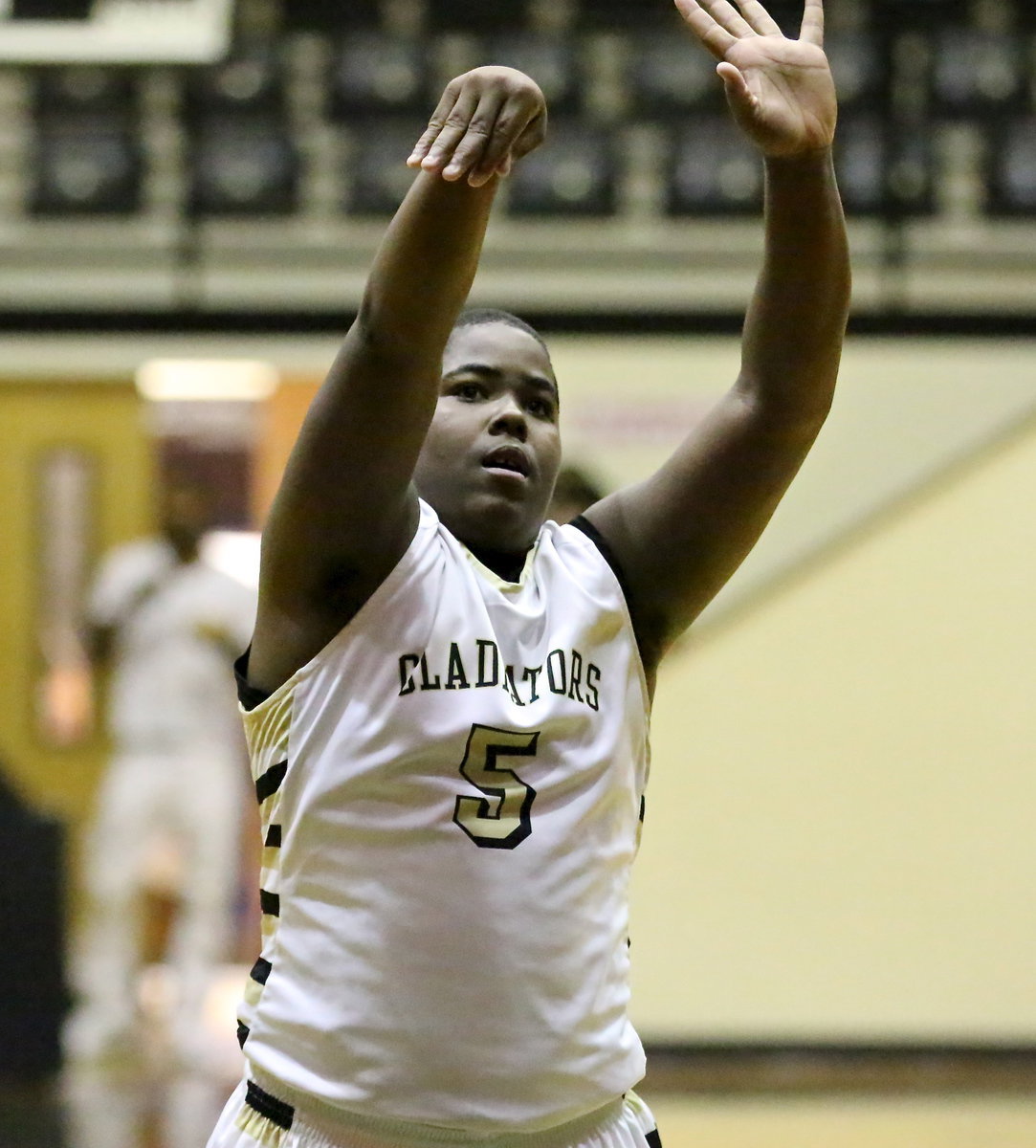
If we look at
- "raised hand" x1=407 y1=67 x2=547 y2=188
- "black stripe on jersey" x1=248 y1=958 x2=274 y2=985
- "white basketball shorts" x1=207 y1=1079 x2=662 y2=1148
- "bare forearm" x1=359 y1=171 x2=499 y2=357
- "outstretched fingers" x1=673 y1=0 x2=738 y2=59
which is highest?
"outstretched fingers" x1=673 y1=0 x2=738 y2=59

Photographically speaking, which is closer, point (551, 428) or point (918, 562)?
point (551, 428)

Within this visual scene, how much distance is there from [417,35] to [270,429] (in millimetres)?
2056

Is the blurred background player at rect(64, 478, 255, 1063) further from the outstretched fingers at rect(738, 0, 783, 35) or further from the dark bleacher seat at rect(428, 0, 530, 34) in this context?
the outstretched fingers at rect(738, 0, 783, 35)

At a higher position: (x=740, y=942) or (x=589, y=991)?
(x=589, y=991)

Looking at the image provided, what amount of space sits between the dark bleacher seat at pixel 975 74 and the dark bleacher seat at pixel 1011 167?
100 millimetres

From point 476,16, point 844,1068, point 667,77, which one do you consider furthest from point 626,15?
point 844,1068

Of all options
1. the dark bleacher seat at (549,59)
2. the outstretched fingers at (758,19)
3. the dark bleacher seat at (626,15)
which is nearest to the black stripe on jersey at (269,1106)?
the outstretched fingers at (758,19)

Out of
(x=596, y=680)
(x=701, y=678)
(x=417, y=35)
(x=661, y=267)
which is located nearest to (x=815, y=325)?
(x=596, y=680)

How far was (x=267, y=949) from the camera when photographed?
88.3 inches

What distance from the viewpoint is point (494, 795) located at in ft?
7.08

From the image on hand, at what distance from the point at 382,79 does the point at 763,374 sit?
6.16m

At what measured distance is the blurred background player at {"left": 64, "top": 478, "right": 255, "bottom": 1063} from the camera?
6.56m

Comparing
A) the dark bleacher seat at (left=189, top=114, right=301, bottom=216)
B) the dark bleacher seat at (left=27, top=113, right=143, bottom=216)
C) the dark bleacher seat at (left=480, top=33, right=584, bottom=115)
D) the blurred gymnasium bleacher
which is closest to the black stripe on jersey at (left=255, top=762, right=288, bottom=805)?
the blurred gymnasium bleacher

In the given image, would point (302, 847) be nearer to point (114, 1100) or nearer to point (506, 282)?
point (114, 1100)
